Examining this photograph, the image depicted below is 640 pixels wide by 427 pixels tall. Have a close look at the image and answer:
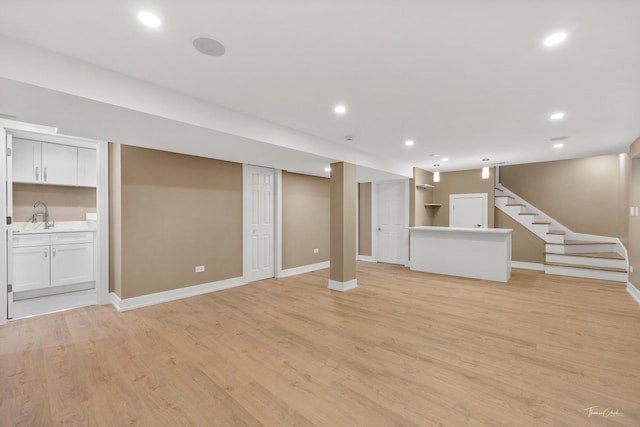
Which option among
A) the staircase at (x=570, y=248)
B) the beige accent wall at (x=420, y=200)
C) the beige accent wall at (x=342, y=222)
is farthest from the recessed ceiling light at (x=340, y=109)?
the staircase at (x=570, y=248)

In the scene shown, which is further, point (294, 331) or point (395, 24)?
point (294, 331)

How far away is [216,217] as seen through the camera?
477cm

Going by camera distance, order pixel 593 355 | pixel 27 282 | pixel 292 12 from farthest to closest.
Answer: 1. pixel 27 282
2. pixel 593 355
3. pixel 292 12

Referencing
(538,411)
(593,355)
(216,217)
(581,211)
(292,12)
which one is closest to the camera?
(292,12)

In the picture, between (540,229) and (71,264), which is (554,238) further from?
(71,264)

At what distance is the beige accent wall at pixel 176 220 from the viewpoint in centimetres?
380

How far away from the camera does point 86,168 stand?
190 inches

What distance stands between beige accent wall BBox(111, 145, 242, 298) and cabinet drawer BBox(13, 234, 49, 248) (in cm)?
170

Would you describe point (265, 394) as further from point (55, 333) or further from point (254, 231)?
point (254, 231)

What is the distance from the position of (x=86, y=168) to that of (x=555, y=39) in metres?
6.62

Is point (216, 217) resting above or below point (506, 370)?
above

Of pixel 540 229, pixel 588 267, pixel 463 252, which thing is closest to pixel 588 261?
pixel 588 267

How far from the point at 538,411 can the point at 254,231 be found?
4.63 meters

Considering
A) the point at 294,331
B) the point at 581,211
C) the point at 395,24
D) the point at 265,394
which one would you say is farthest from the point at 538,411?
the point at 581,211
